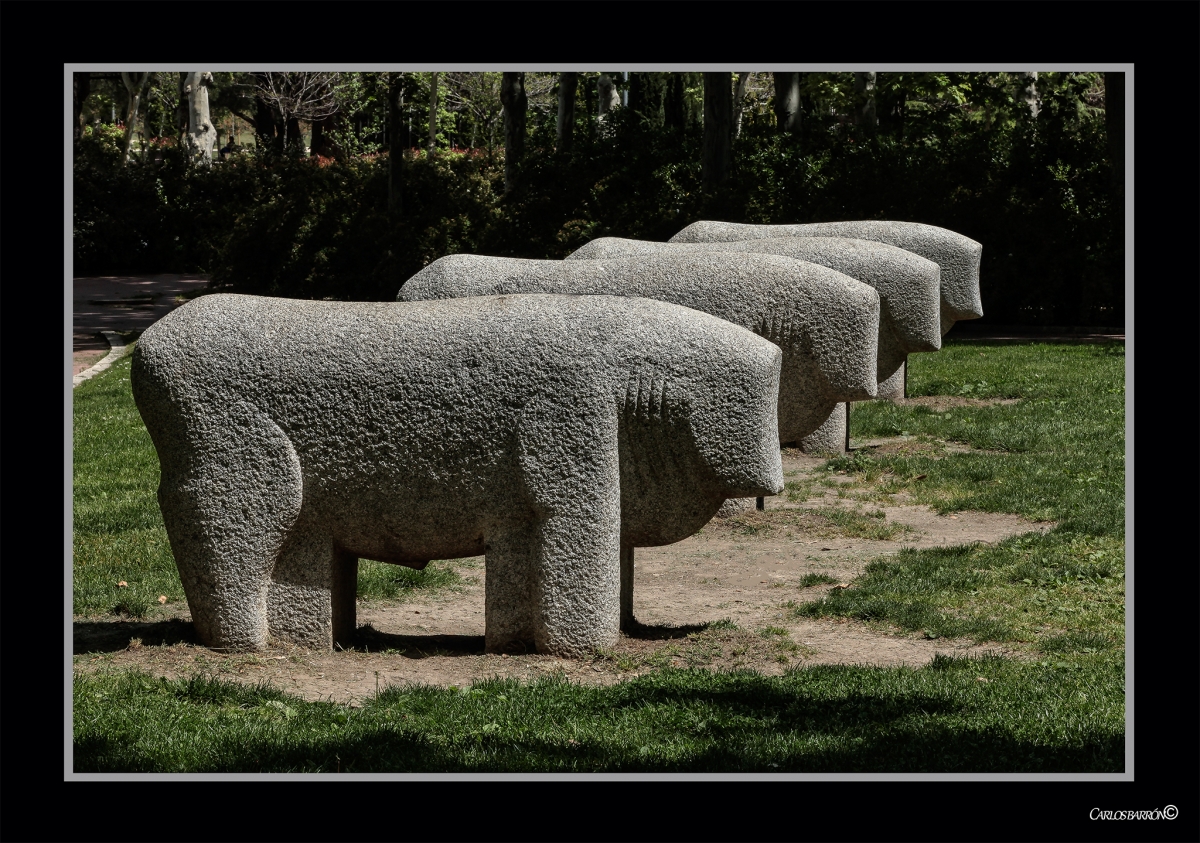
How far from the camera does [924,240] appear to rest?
12578 millimetres

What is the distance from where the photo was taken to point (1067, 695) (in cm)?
547

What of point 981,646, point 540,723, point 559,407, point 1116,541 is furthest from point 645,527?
point 1116,541

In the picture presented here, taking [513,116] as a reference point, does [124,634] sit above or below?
below

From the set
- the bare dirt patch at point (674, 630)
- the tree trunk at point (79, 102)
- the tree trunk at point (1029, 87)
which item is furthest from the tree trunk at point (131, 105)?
the bare dirt patch at point (674, 630)

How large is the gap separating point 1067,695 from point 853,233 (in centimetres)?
748

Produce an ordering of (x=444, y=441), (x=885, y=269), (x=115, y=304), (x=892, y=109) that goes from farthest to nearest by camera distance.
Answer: (x=892, y=109) < (x=115, y=304) < (x=885, y=269) < (x=444, y=441)

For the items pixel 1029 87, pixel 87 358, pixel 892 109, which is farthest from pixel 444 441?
pixel 1029 87

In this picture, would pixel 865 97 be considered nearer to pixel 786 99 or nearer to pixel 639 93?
pixel 786 99

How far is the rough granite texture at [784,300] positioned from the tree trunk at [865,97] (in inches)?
554

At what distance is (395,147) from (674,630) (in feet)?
47.4

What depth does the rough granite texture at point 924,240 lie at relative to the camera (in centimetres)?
1227

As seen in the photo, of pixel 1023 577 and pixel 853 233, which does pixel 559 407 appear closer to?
pixel 1023 577

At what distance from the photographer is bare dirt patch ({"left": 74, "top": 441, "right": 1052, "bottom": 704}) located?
5875mm

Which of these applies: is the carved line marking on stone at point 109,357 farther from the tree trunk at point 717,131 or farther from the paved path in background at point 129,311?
the tree trunk at point 717,131
